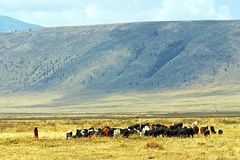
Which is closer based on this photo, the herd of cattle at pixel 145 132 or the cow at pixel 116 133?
the herd of cattle at pixel 145 132

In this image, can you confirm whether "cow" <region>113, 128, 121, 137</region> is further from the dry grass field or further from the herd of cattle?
the dry grass field

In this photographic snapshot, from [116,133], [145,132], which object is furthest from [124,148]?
[145,132]

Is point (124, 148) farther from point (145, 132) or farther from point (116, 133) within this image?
point (145, 132)

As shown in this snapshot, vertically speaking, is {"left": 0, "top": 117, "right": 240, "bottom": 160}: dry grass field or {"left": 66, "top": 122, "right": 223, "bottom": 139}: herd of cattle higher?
{"left": 66, "top": 122, "right": 223, "bottom": 139}: herd of cattle

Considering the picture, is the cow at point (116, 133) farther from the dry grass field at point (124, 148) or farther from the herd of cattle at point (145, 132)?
the dry grass field at point (124, 148)

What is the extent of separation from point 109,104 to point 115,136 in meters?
140

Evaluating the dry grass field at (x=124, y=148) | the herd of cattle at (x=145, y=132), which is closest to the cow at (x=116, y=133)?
the herd of cattle at (x=145, y=132)

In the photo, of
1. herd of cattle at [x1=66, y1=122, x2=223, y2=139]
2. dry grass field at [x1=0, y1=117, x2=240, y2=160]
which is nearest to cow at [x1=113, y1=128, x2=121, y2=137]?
herd of cattle at [x1=66, y1=122, x2=223, y2=139]

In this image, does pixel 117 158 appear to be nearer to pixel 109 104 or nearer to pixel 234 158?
pixel 234 158

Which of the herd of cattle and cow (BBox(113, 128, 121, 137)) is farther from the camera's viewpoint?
cow (BBox(113, 128, 121, 137))

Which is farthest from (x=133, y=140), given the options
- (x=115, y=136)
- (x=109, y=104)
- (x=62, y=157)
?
(x=109, y=104)

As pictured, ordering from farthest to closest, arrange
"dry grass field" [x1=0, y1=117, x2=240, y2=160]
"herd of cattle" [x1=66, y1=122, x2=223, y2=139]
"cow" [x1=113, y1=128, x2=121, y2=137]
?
1. "cow" [x1=113, y1=128, x2=121, y2=137]
2. "herd of cattle" [x1=66, y1=122, x2=223, y2=139]
3. "dry grass field" [x1=0, y1=117, x2=240, y2=160]

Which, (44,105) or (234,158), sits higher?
(44,105)

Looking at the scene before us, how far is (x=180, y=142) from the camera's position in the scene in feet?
127
